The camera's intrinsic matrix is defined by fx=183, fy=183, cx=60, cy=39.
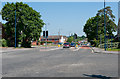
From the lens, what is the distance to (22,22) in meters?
46.4

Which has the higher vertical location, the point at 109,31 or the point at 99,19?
the point at 99,19

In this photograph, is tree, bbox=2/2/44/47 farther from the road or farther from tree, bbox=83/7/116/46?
the road

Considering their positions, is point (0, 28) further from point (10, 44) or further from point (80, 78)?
point (80, 78)

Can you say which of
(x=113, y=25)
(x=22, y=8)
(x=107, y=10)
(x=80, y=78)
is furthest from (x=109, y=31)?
(x=80, y=78)

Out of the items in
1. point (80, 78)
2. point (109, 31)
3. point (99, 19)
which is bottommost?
point (80, 78)

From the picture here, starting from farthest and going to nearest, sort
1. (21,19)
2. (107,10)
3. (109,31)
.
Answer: (109,31) < (107,10) < (21,19)

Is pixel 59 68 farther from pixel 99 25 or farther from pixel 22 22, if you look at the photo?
pixel 99 25

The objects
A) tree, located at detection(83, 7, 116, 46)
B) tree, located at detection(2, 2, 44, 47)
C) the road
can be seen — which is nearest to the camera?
the road

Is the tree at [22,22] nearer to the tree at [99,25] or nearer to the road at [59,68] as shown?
the tree at [99,25]

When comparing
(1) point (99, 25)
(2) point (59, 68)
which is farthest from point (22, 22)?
(2) point (59, 68)

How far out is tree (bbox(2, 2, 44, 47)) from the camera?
4681cm

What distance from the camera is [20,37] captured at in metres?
46.9

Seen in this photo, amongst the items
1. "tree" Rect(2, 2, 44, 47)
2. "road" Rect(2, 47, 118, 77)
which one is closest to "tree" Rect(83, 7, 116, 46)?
"tree" Rect(2, 2, 44, 47)

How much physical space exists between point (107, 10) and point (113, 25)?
5978 mm
